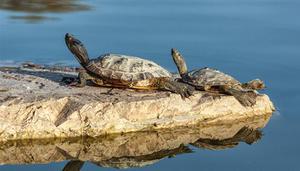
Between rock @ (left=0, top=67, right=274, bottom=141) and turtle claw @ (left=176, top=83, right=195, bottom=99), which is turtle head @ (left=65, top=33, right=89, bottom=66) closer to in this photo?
rock @ (left=0, top=67, right=274, bottom=141)

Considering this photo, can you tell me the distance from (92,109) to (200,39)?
4593 millimetres

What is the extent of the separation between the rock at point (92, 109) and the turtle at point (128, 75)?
0.09m

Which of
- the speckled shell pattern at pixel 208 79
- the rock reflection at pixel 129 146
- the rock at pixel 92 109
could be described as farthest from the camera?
the speckled shell pattern at pixel 208 79

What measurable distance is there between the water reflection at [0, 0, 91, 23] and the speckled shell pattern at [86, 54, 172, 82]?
18.7 feet

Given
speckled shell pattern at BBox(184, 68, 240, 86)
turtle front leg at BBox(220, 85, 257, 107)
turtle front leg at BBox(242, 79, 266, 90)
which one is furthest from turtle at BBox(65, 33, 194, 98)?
turtle front leg at BBox(242, 79, 266, 90)

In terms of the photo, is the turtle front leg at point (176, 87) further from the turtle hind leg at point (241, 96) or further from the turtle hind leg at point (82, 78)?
the turtle hind leg at point (82, 78)

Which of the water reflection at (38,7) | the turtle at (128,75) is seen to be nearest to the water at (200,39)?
the water reflection at (38,7)

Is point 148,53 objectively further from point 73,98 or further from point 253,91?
point 73,98

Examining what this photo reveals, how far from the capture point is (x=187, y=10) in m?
14.0

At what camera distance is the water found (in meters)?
7.21

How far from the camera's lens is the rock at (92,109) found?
22.8ft

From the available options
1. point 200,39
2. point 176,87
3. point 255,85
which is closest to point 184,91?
point 176,87

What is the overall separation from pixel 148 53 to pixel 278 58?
201 cm

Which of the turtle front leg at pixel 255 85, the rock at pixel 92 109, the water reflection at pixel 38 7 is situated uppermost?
the water reflection at pixel 38 7
